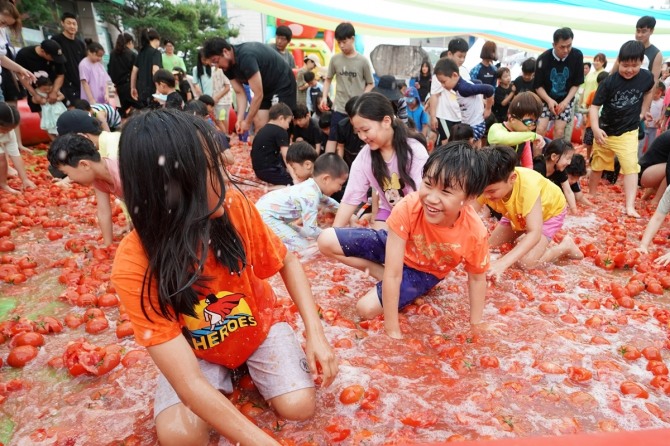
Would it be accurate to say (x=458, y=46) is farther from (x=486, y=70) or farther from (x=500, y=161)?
(x=500, y=161)

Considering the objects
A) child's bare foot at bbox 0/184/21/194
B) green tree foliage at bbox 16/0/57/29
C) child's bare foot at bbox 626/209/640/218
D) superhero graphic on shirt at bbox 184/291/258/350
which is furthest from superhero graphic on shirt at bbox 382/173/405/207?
green tree foliage at bbox 16/0/57/29

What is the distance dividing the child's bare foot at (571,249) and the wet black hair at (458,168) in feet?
7.25

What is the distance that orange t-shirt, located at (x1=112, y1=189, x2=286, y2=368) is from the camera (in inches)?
63.7

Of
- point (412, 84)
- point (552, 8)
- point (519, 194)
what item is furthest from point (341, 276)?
point (552, 8)

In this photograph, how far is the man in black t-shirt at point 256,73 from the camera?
5652mm

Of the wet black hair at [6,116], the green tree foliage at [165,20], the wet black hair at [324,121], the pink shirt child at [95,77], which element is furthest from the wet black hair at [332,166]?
the green tree foliage at [165,20]

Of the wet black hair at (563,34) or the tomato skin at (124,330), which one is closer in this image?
the tomato skin at (124,330)

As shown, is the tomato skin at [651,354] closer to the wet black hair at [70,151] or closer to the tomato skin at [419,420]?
the tomato skin at [419,420]

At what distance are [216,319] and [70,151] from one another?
2.30m

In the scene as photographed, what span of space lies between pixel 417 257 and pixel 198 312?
5.31 feet

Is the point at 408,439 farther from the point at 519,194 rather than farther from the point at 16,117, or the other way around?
the point at 16,117

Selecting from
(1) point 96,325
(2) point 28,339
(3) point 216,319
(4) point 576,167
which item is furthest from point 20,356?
(4) point 576,167

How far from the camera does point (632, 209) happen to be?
5438 mm

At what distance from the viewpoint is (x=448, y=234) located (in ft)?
8.80
